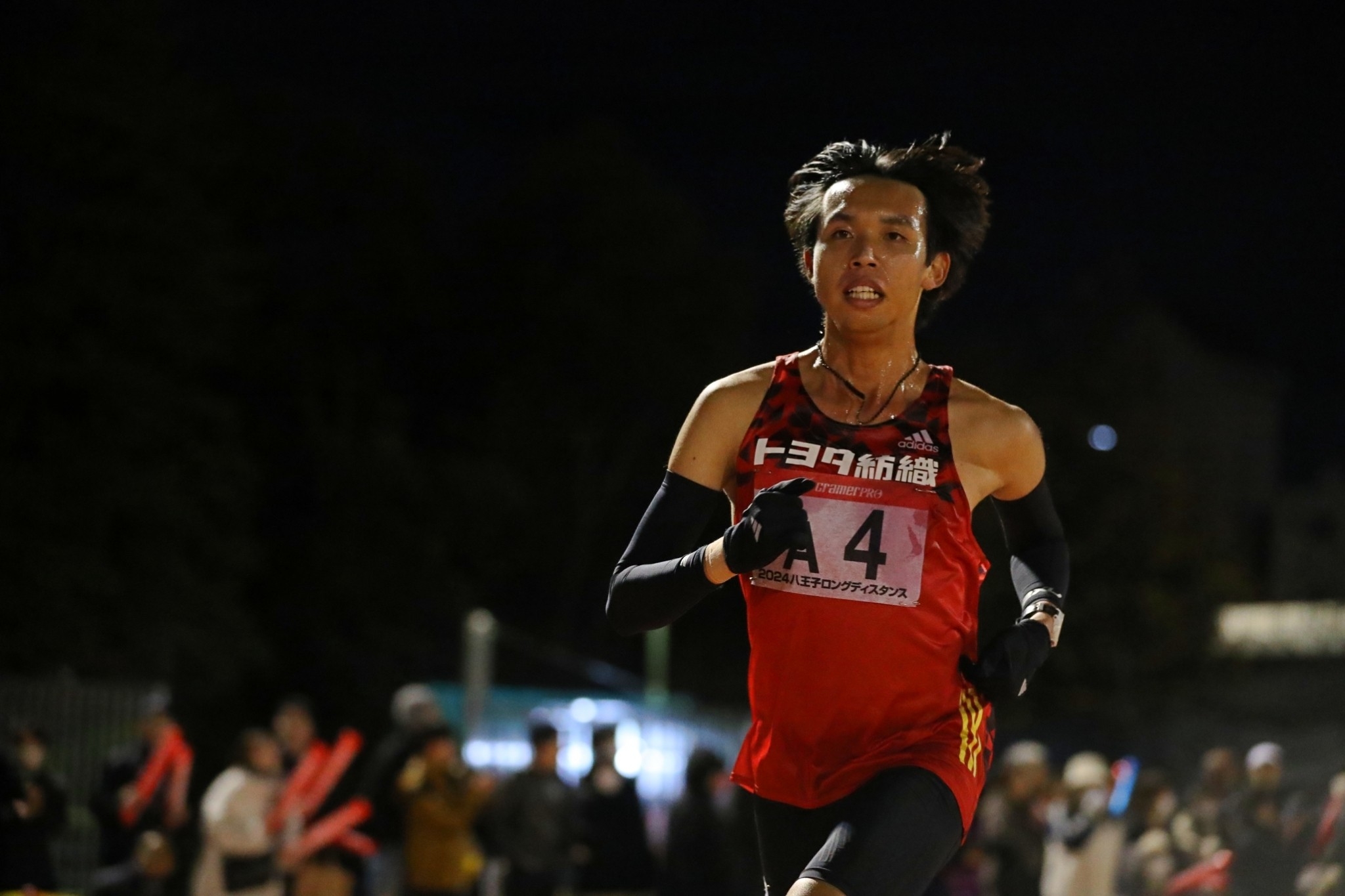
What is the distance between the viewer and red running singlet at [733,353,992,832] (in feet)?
14.5

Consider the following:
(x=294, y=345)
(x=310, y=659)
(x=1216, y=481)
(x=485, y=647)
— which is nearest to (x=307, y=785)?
(x=485, y=647)

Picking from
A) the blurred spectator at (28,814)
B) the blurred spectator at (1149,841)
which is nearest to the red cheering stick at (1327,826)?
the blurred spectator at (1149,841)

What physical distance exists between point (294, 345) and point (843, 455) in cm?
3052

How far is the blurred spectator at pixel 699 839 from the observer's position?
11977 millimetres

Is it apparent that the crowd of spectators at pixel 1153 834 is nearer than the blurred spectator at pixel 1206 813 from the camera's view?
Yes

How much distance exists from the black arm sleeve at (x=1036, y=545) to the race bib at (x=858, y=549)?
0.45 metres

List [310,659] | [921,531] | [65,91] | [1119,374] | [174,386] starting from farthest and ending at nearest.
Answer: [1119,374] < [310,659] < [174,386] < [65,91] < [921,531]

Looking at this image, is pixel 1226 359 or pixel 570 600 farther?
pixel 1226 359

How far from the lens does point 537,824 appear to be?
12078 millimetres

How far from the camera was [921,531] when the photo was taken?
4.46 metres

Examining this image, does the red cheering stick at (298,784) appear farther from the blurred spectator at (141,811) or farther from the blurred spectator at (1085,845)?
the blurred spectator at (1085,845)

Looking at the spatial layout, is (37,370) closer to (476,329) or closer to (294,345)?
(294,345)

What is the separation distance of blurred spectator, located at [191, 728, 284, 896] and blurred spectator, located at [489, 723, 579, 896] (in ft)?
5.80

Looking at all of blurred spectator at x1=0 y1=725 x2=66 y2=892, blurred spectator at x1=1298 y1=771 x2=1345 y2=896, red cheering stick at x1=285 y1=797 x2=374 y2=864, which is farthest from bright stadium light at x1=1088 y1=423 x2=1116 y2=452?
blurred spectator at x1=0 y1=725 x2=66 y2=892
